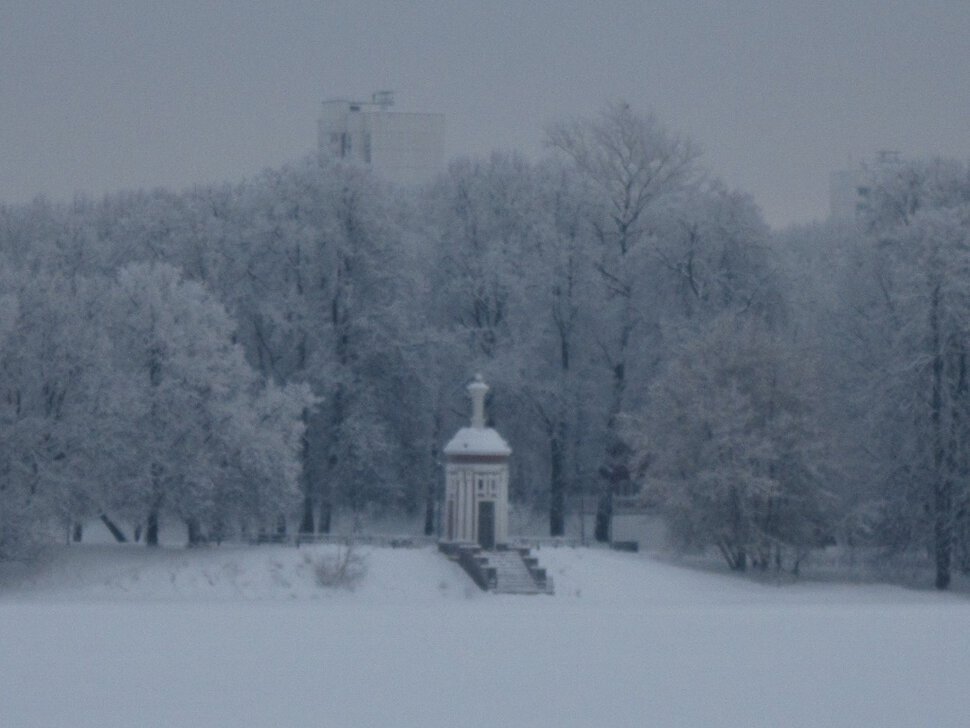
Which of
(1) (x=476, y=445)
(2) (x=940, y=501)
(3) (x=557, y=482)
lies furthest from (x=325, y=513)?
(2) (x=940, y=501)

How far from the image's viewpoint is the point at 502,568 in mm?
45000

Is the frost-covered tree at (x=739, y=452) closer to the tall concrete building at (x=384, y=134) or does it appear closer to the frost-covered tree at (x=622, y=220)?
the frost-covered tree at (x=622, y=220)

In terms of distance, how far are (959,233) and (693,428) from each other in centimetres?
947

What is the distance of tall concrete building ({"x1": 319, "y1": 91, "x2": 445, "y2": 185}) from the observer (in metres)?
81.7

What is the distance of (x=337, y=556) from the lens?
1761 inches

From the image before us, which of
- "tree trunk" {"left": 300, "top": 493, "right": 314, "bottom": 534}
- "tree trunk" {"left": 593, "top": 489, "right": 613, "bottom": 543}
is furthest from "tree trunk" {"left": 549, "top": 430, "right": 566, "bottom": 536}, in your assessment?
"tree trunk" {"left": 300, "top": 493, "right": 314, "bottom": 534}

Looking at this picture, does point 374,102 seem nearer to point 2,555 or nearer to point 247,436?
point 247,436

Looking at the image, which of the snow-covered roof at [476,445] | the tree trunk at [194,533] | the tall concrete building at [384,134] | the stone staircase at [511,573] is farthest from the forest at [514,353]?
the tall concrete building at [384,134]

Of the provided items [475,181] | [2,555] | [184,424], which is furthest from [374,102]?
[2,555]

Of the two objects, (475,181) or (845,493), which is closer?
(845,493)

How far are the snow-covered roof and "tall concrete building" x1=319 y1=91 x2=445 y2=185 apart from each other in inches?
1339

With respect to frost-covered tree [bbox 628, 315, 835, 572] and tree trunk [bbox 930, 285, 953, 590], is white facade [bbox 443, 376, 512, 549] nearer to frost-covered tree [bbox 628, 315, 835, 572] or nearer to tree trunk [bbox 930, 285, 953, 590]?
frost-covered tree [bbox 628, 315, 835, 572]

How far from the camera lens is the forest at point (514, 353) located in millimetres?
46750

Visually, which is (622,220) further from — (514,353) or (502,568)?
(502,568)
